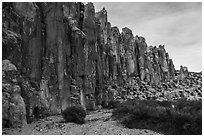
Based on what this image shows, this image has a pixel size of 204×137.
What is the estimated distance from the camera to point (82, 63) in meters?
37.2

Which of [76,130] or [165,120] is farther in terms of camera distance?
[165,120]

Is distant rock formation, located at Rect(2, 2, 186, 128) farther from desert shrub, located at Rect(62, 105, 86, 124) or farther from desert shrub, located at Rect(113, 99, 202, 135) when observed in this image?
desert shrub, located at Rect(113, 99, 202, 135)

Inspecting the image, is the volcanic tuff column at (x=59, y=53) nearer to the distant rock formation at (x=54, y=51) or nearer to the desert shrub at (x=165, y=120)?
the distant rock formation at (x=54, y=51)

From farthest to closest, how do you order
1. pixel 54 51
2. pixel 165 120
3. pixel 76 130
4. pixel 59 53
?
pixel 59 53 < pixel 54 51 < pixel 165 120 < pixel 76 130

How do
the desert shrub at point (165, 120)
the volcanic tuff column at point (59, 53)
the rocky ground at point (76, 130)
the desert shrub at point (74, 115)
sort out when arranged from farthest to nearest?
the volcanic tuff column at point (59, 53)
the desert shrub at point (74, 115)
the desert shrub at point (165, 120)
the rocky ground at point (76, 130)

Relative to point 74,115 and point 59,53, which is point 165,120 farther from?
point 59,53

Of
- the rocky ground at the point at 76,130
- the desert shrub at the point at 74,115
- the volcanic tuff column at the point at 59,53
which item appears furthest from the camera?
the volcanic tuff column at the point at 59,53

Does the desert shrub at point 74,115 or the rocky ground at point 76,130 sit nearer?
the rocky ground at point 76,130

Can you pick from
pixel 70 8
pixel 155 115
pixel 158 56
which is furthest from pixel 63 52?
pixel 158 56

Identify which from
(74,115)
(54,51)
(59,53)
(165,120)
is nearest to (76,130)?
(74,115)

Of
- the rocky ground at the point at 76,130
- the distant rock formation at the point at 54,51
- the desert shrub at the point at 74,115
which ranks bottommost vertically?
the rocky ground at the point at 76,130

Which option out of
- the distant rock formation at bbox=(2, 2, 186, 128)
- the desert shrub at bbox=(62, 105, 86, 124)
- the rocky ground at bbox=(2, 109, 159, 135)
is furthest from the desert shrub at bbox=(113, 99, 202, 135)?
the distant rock formation at bbox=(2, 2, 186, 128)

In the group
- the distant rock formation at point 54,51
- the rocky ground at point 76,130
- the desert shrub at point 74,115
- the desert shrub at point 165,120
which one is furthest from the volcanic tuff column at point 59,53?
the desert shrub at point 165,120

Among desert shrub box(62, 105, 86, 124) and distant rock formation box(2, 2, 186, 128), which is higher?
distant rock formation box(2, 2, 186, 128)
